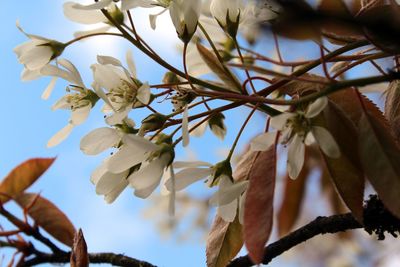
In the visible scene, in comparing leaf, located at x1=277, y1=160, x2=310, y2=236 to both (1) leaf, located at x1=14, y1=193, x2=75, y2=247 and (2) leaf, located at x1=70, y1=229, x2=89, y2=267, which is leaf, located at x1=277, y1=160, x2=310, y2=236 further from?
(2) leaf, located at x1=70, y1=229, x2=89, y2=267

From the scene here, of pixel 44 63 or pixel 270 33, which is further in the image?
pixel 44 63

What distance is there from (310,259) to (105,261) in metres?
1.51

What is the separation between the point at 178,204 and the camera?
173cm

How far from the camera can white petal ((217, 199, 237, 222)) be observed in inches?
27.1

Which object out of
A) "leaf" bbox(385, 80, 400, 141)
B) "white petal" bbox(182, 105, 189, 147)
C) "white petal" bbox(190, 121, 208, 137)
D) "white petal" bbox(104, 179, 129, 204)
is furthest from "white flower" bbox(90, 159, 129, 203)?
"leaf" bbox(385, 80, 400, 141)

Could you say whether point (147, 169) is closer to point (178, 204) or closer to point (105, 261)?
point (105, 261)

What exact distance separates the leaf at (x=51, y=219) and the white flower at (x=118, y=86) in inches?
11.4

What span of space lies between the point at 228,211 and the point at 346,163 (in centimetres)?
15

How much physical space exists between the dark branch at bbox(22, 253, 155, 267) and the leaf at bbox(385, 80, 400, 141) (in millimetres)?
336

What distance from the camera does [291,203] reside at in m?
1.15

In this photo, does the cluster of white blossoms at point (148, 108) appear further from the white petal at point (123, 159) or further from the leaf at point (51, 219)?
the leaf at point (51, 219)

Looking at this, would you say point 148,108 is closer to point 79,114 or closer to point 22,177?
point 79,114

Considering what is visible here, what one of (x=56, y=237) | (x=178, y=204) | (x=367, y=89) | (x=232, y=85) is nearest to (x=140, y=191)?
(x=232, y=85)

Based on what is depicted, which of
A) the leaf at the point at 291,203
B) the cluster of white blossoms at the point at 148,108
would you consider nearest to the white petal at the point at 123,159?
the cluster of white blossoms at the point at 148,108
